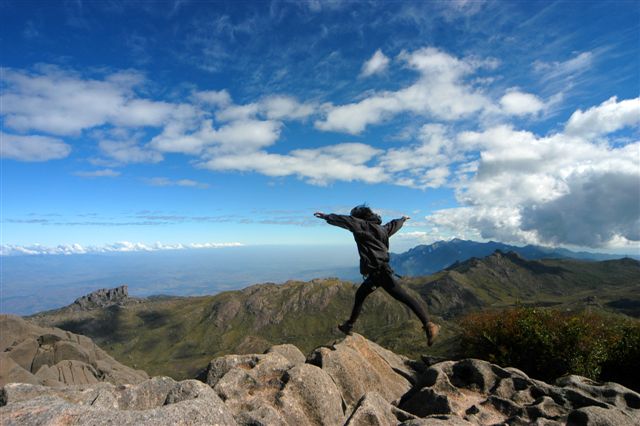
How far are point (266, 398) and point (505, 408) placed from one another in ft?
25.4

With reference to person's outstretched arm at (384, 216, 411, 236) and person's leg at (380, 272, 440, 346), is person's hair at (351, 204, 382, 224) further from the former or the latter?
person's leg at (380, 272, 440, 346)

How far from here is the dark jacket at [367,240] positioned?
14703 mm

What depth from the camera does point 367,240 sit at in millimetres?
14852

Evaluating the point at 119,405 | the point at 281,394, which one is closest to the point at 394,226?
the point at 281,394

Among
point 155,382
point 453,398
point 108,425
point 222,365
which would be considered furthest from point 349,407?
point 108,425

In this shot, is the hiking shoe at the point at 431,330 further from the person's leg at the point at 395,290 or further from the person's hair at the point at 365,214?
the person's hair at the point at 365,214

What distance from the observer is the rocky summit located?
7.31 meters

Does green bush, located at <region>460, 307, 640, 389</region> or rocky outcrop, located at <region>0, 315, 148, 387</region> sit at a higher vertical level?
green bush, located at <region>460, 307, 640, 389</region>

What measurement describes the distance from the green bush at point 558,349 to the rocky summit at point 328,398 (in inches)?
209

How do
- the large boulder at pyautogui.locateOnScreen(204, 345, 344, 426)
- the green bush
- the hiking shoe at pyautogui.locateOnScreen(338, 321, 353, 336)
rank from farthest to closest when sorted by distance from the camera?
the green bush, the hiking shoe at pyautogui.locateOnScreen(338, 321, 353, 336), the large boulder at pyautogui.locateOnScreen(204, 345, 344, 426)

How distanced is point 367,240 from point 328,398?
6.02 m

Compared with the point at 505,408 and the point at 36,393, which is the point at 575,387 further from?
the point at 36,393

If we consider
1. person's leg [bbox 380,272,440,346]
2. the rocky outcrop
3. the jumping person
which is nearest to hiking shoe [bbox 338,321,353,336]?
the jumping person

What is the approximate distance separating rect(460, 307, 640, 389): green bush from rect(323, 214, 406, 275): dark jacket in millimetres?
10642
